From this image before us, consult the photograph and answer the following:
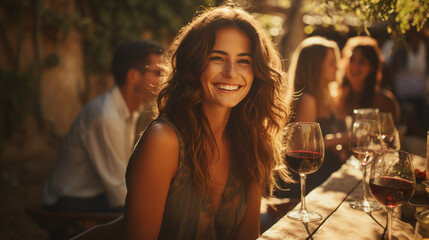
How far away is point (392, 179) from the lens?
1195 mm

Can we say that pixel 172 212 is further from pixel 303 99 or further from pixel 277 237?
pixel 303 99

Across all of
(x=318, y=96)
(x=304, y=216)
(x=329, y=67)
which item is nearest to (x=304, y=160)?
(x=304, y=216)

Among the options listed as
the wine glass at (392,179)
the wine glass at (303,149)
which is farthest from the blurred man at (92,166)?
the wine glass at (392,179)

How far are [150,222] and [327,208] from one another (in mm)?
809

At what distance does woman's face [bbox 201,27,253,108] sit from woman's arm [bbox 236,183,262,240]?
1.79 feet

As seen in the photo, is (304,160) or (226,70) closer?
(304,160)

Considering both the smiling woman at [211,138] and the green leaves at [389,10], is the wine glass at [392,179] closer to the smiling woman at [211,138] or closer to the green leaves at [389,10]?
the green leaves at [389,10]

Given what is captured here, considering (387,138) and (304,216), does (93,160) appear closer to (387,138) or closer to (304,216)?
(304,216)

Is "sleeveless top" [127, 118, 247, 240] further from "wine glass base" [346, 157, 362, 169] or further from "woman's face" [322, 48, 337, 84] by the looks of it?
"woman's face" [322, 48, 337, 84]

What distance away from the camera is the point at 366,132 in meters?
1.71

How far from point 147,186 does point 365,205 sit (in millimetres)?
998

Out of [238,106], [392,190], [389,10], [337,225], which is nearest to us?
[392,190]

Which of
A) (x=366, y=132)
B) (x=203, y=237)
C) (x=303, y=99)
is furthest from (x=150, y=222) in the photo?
(x=303, y=99)

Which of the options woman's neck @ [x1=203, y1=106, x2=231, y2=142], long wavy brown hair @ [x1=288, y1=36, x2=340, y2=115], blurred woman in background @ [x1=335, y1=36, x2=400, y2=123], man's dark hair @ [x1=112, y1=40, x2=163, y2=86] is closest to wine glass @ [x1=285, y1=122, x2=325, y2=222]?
woman's neck @ [x1=203, y1=106, x2=231, y2=142]
